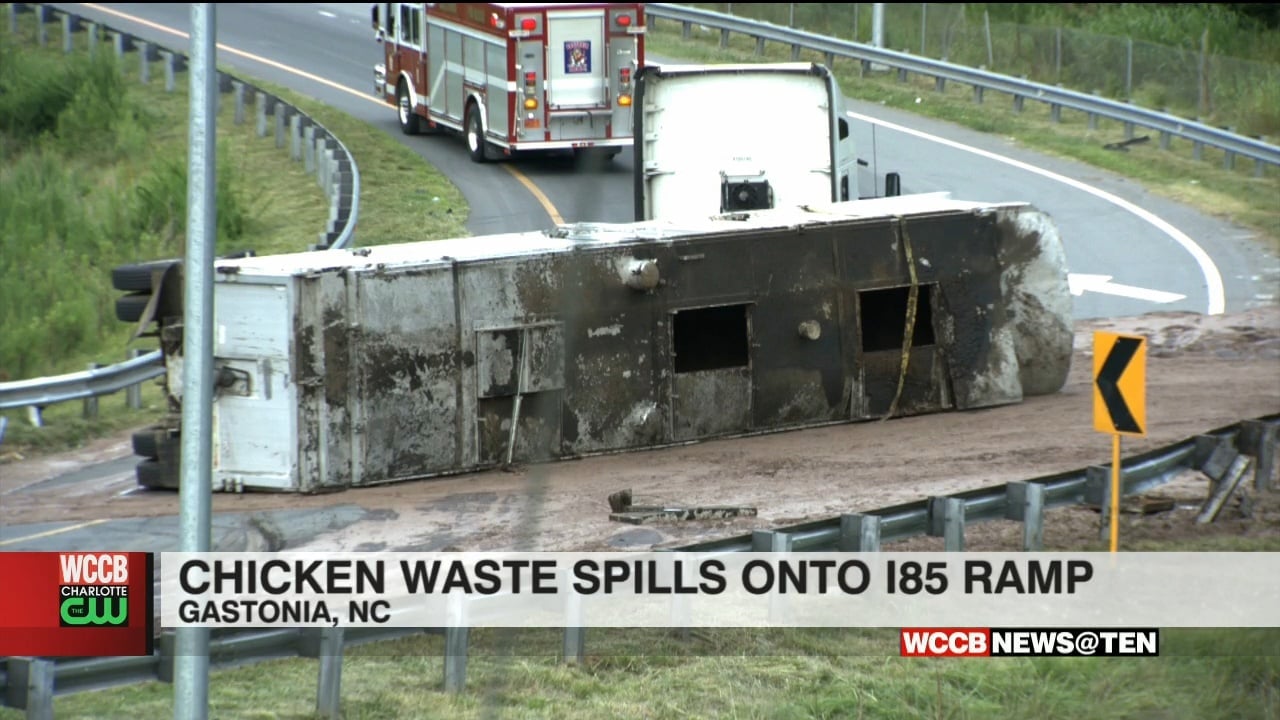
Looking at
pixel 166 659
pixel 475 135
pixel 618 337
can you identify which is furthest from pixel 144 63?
pixel 166 659

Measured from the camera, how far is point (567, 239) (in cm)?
1593

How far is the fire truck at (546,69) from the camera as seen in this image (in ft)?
90.0

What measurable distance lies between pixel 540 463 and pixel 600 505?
846cm

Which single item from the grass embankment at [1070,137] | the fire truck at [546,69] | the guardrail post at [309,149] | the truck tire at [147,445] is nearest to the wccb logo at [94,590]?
the truck tire at [147,445]

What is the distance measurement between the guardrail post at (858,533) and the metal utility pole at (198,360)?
498 centimetres

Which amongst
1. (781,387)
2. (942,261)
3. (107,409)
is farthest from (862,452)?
(107,409)

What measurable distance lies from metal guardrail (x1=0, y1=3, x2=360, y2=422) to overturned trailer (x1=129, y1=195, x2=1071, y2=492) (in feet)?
9.16

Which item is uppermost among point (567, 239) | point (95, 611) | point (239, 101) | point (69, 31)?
point (69, 31)

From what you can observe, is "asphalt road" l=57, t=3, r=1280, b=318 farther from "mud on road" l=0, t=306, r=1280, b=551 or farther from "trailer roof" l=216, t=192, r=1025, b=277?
"mud on road" l=0, t=306, r=1280, b=551

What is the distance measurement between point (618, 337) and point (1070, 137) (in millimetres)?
18204

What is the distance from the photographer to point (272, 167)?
30.9m

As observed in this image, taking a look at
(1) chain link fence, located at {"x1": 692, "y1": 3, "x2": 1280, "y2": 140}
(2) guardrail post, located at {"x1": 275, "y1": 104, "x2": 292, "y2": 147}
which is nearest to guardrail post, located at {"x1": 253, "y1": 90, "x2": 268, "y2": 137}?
(2) guardrail post, located at {"x1": 275, "y1": 104, "x2": 292, "y2": 147}

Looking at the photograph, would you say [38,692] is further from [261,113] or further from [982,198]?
[261,113]

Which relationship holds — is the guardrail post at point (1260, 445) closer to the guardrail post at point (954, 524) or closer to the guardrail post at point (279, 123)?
the guardrail post at point (954, 524)
